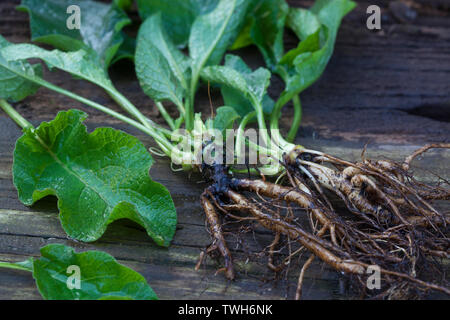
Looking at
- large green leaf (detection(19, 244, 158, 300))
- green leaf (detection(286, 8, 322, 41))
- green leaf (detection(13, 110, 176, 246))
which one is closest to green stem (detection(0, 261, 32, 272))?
large green leaf (detection(19, 244, 158, 300))

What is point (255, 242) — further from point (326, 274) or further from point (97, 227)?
point (97, 227)

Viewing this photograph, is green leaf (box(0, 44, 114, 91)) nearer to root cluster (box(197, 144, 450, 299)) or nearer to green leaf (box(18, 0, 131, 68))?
green leaf (box(18, 0, 131, 68))

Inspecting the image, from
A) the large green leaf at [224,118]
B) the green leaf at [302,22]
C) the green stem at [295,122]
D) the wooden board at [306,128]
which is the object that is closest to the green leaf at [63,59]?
the wooden board at [306,128]

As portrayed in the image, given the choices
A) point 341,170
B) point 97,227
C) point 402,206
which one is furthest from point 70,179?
point 402,206

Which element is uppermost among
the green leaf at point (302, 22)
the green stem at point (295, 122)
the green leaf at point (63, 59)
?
the green leaf at point (302, 22)

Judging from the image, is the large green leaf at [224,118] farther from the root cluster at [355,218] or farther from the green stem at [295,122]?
the green stem at [295,122]
